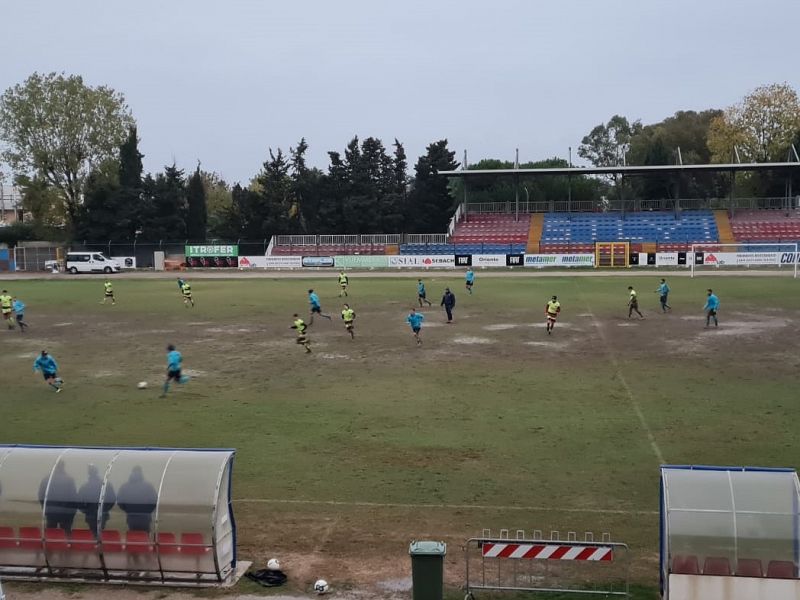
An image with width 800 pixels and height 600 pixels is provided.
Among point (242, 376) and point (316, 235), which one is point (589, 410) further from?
point (316, 235)

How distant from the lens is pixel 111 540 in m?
10.6

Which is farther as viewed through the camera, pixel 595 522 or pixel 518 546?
pixel 595 522


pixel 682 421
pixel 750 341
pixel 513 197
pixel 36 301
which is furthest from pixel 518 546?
pixel 513 197

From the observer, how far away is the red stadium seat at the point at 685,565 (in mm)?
9250

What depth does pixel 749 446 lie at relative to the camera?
15.8 meters

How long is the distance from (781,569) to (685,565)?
109 centimetres

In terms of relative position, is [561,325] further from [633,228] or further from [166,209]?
[166,209]

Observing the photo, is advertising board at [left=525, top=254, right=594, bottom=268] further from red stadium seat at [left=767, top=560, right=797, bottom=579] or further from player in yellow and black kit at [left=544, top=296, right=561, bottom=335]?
red stadium seat at [left=767, top=560, right=797, bottom=579]

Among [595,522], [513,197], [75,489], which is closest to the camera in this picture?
[75,489]

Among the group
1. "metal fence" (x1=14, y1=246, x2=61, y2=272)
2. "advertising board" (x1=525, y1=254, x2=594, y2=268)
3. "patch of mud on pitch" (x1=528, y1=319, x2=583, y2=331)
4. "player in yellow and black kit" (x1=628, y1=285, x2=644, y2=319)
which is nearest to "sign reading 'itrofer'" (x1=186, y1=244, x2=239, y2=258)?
"metal fence" (x1=14, y1=246, x2=61, y2=272)

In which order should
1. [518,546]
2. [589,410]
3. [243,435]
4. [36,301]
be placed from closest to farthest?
[518,546], [243,435], [589,410], [36,301]

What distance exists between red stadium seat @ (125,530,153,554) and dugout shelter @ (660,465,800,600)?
6.81m

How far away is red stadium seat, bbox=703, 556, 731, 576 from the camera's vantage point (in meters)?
9.20

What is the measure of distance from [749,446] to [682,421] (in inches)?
87.4
